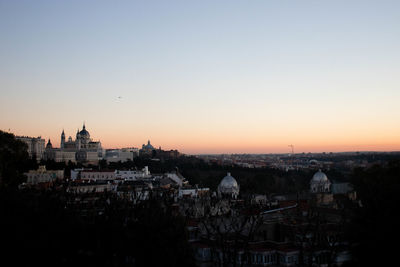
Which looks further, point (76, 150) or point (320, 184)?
point (76, 150)

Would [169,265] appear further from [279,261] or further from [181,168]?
[181,168]

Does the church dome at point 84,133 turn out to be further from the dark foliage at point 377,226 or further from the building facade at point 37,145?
the dark foliage at point 377,226

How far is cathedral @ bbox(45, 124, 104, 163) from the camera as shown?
392 ft

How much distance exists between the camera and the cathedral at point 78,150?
119625 millimetres

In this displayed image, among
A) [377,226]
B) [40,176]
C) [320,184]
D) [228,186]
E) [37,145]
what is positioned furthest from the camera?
[37,145]

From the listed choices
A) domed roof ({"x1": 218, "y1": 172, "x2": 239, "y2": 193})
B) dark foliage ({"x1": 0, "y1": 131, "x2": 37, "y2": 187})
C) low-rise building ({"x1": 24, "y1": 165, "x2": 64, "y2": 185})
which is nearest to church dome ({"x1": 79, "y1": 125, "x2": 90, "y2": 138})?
low-rise building ({"x1": 24, "y1": 165, "x2": 64, "y2": 185})

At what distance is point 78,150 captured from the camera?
404 ft

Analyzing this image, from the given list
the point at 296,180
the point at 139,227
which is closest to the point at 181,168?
the point at 296,180

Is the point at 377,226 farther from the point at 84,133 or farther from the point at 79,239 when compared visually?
the point at 84,133

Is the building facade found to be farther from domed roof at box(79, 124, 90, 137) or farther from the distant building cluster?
the distant building cluster

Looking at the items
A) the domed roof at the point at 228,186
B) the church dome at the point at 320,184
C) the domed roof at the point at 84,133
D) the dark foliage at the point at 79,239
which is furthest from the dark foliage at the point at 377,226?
the domed roof at the point at 84,133

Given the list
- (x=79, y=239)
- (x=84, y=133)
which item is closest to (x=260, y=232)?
(x=79, y=239)

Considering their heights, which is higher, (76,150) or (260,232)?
(76,150)

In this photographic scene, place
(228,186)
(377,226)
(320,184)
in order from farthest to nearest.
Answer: (320,184) → (228,186) → (377,226)
